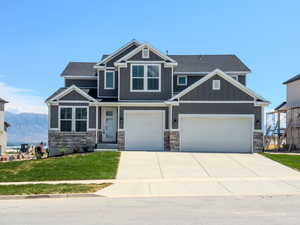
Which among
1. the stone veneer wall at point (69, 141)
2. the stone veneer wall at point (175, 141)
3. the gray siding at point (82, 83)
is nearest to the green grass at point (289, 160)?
the stone veneer wall at point (175, 141)

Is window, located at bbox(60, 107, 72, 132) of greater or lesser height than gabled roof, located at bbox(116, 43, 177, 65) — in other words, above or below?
below

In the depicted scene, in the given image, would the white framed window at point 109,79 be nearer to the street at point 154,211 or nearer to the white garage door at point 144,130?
the white garage door at point 144,130

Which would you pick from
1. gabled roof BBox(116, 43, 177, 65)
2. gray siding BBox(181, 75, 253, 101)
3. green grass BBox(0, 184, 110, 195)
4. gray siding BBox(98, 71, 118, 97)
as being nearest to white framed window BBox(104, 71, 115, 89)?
gray siding BBox(98, 71, 118, 97)

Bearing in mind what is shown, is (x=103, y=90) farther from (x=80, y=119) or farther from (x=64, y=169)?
(x=64, y=169)

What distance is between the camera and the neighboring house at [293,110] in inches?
1441

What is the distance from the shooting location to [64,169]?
2092cm

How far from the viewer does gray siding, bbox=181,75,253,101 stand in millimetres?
28750

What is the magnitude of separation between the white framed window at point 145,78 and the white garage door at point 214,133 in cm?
333

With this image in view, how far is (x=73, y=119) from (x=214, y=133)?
979cm

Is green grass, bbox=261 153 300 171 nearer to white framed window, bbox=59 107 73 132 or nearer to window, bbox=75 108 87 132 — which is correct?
window, bbox=75 108 87 132

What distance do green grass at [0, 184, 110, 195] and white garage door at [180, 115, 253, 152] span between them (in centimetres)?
1294

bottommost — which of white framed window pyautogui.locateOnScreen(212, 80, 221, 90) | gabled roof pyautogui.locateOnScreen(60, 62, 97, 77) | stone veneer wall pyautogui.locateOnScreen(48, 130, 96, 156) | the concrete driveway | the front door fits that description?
the concrete driveway

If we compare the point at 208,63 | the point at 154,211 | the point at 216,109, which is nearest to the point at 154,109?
the point at 216,109

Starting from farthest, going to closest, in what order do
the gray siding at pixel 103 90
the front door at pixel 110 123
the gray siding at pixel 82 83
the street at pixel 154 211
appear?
the gray siding at pixel 82 83
the gray siding at pixel 103 90
the front door at pixel 110 123
the street at pixel 154 211
